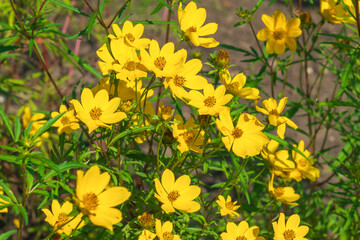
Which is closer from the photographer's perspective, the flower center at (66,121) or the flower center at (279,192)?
the flower center at (66,121)

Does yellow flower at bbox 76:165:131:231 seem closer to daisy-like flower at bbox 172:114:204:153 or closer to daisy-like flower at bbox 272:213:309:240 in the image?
daisy-like flower at bbox 172:114:204:153

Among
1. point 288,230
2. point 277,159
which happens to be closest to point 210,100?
point 277,159

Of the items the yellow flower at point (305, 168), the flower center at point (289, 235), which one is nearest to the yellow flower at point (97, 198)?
the flower center at point (289, 235)

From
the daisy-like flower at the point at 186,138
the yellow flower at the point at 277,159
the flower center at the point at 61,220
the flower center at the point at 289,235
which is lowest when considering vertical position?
the flower center at the point at 289,235

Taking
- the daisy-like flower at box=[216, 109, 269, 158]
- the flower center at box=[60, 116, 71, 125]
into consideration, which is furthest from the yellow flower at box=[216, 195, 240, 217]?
the flower center at box=[60, 116, 71, 125]

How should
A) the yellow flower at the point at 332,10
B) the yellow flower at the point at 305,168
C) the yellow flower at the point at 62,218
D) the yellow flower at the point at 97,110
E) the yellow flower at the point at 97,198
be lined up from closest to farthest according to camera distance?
the yellow flower at the point at 97,198
the yellow flower at the point at 97,110
the yellow flower at the point at 62,218
the yellow flower at the point at 305,168
the yellow flower at the point at 332,10

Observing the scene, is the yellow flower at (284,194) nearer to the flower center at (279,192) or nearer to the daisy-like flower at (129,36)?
the flower center at (279,192)

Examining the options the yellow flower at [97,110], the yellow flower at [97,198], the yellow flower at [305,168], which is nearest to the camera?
the yellow flower at [97,198]

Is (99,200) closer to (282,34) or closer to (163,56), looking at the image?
(163,56)
